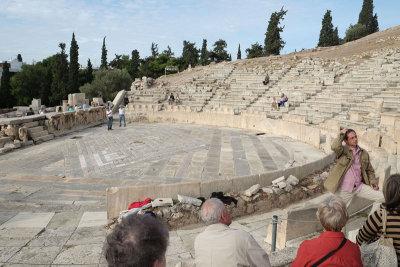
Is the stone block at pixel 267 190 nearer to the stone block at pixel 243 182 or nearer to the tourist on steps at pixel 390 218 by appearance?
the stone block at pixel 243 182

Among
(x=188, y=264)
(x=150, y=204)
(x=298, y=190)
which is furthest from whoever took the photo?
(x=298, y=190)

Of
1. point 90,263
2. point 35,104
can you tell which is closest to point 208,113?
point 90,263

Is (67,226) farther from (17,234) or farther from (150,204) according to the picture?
(150,204)

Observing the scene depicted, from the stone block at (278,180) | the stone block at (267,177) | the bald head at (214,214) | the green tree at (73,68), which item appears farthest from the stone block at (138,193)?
the green tree at (73,68)

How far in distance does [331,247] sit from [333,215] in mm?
261

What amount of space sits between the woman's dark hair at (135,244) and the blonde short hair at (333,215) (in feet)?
5.05

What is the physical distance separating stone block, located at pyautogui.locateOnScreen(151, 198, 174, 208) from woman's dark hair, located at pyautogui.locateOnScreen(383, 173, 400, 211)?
10.9ft

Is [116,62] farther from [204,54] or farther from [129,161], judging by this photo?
[129,161]

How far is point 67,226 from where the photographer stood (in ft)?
16.1

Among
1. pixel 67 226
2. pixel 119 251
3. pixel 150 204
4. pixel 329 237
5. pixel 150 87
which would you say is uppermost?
pixel 150 87

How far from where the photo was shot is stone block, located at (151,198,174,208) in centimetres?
488

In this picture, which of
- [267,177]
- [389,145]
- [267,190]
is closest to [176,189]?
[267,190]

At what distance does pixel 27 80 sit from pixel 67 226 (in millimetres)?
55281

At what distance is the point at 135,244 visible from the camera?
1419mm
